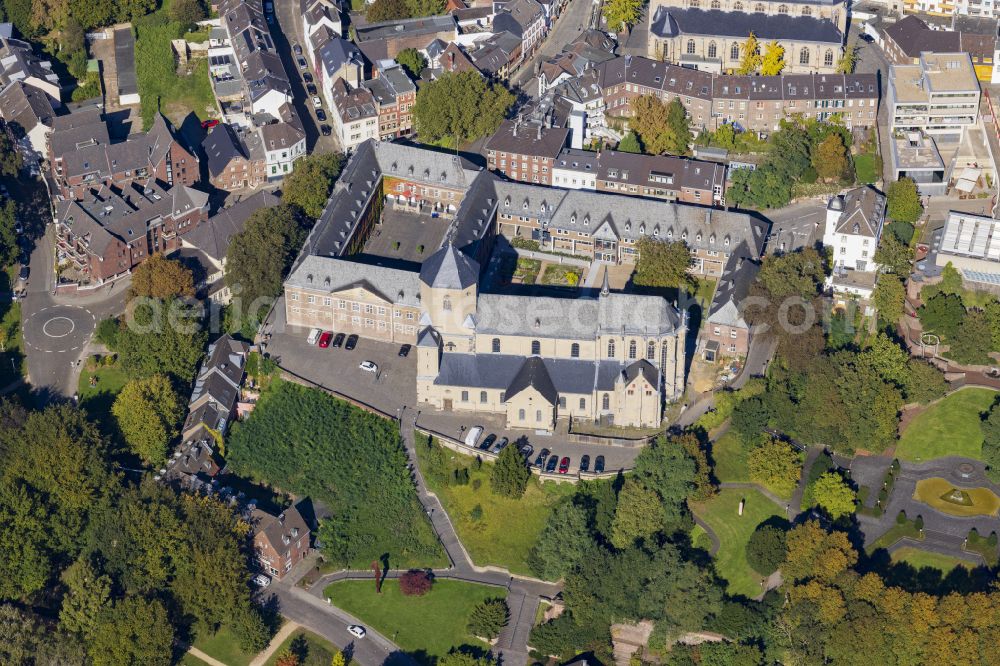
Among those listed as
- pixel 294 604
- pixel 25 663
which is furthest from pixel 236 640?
pixel 25 663

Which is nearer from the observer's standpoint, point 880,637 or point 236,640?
point 880,637

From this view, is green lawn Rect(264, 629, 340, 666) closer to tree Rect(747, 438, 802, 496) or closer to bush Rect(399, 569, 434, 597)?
bush Rect(399, 569, 434, 597)

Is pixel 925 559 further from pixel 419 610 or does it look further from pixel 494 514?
pixel 419 610

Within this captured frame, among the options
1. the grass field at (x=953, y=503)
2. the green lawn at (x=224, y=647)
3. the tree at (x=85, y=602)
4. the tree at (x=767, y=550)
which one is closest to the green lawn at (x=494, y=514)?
the tree at (x=767, y=550)

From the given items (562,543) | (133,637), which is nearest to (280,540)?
(133,637)

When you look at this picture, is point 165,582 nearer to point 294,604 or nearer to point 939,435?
point 294,604
